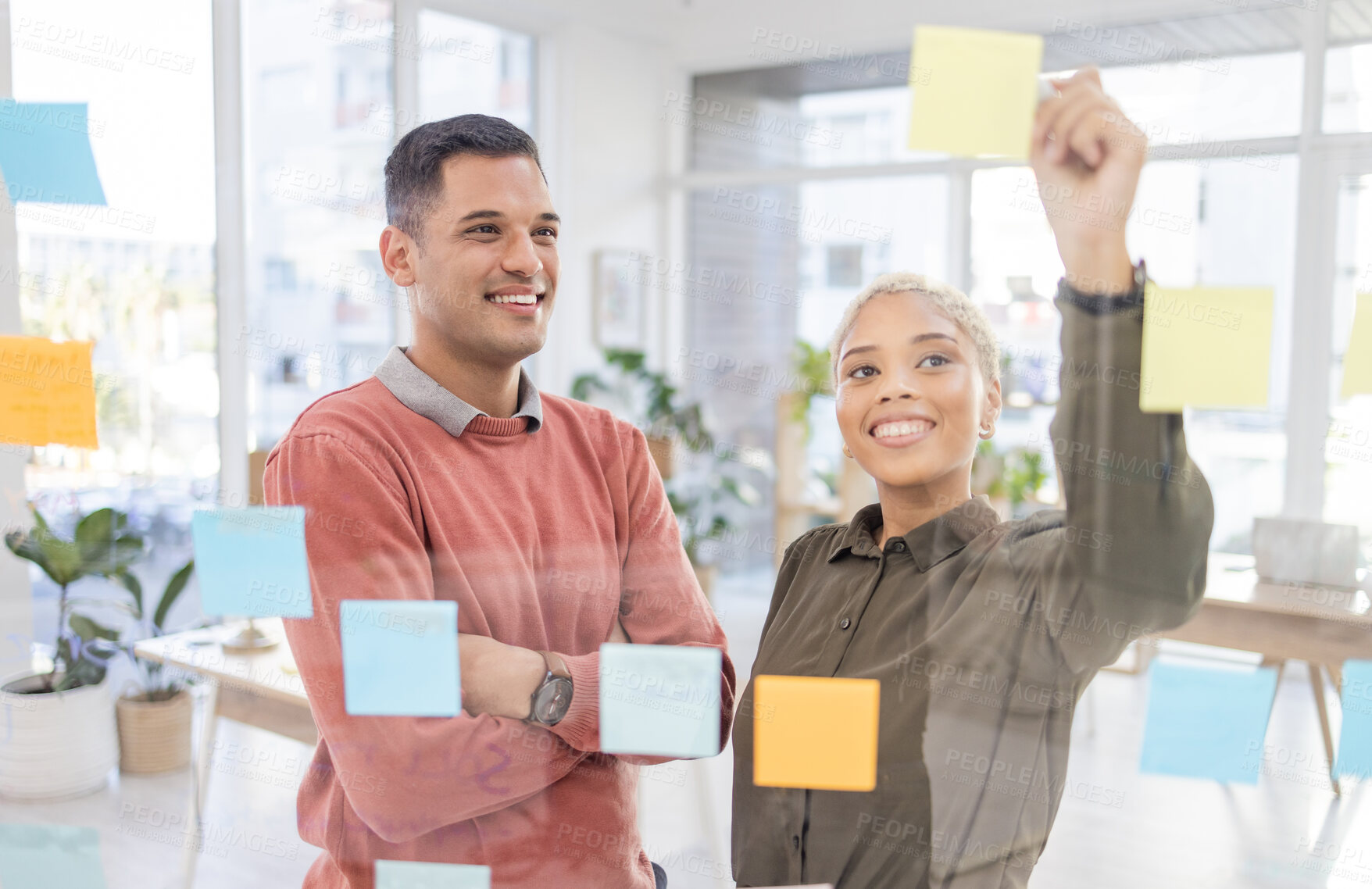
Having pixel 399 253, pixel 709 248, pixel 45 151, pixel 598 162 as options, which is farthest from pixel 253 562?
pixel 709 248

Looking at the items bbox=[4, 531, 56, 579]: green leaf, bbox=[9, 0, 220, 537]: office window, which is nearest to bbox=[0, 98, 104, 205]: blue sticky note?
bbox=[9, 0, 220, 537]: office window

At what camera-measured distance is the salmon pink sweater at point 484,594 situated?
0.80m

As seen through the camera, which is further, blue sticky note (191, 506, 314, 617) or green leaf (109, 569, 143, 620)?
green leaf (109, 569, 143, 620)

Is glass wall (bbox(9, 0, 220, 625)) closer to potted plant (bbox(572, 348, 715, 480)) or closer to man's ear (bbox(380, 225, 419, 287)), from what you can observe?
man's ear (bbox(380, 225, 419, 287))

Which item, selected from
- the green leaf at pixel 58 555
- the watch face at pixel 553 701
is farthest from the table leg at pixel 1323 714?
the green leaf at pixel 58 555

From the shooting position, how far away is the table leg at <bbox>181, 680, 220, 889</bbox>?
1.47 metres

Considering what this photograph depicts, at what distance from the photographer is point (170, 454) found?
84.5 inches

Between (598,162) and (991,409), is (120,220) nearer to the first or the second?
(991,409)

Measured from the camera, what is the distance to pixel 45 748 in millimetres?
914

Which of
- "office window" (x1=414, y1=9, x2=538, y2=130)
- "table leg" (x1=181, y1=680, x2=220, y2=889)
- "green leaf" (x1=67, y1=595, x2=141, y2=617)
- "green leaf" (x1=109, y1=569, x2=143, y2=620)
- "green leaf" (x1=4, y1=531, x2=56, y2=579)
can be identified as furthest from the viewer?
"office window" (x1=414, y1=9, x2=538, y2=130)

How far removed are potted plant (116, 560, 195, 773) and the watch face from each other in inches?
60.2

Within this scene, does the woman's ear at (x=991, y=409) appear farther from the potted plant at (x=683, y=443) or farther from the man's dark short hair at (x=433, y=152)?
the potted plant at (x=683, y=443)

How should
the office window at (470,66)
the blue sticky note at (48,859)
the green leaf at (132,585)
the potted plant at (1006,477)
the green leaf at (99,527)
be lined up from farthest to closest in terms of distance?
1. the potted plant at (1006,477)
2. the office window at (470,66)
3. the green leaf at (132,585)
4. the green leaf at (99,527)
5. the blue sticky note at (48,859)

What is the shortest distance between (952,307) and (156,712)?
220cm
